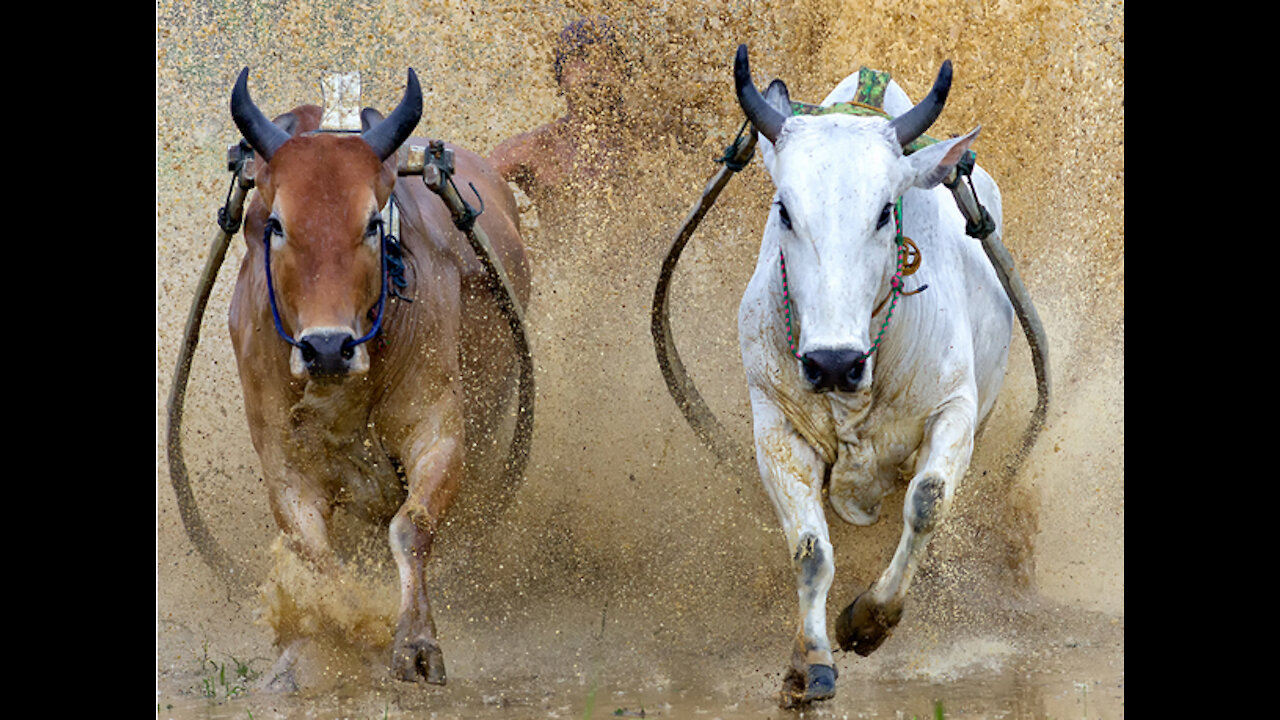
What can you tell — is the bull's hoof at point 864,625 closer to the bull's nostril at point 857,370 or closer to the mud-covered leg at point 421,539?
the bull's nostril at point 857,370

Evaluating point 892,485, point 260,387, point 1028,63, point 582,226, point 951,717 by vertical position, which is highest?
point 1028,63

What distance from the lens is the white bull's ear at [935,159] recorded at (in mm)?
5547

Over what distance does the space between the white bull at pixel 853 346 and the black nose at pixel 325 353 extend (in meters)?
1.35

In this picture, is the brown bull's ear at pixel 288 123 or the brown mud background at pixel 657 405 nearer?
the brown bull's ear at pixel 288 123

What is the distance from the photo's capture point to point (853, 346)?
16.7 ft

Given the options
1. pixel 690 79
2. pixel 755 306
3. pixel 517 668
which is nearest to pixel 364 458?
pixel 517 668

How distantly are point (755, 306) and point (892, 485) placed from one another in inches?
31.4

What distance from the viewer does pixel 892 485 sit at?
242 inches

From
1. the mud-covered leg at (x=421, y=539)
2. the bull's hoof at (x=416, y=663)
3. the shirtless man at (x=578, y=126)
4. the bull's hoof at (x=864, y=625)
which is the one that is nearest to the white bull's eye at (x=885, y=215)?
the bull's hoof at (x=864, y=625)

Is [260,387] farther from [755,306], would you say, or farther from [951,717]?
[951,717]

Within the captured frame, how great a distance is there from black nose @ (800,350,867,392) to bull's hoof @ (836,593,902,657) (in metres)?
0.80

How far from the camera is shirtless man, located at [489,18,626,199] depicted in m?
8.34

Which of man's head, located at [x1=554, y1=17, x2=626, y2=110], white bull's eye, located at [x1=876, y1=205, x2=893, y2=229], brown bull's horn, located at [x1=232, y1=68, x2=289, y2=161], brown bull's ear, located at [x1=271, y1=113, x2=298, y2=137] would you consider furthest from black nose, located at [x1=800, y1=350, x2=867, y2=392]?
man's head, located at [x1=554, y1=17, x2=626, y2=110]

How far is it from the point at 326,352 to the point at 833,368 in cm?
161
